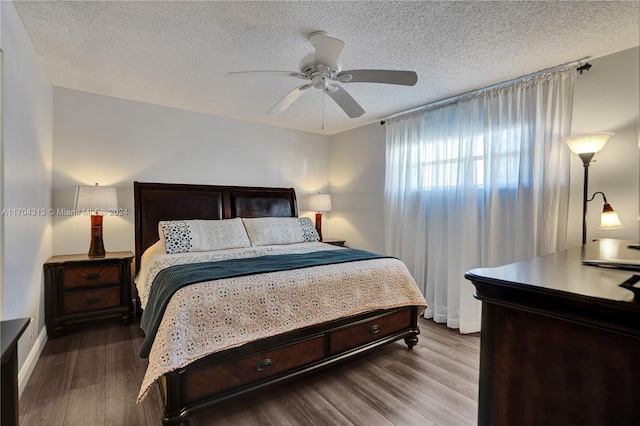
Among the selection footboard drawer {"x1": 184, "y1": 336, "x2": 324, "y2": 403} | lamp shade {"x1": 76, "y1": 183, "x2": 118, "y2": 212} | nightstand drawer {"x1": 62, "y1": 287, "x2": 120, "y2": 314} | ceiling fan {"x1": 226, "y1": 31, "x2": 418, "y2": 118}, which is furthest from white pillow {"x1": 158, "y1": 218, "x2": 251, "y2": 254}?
ceiling fan {"x1": 226, "y1": 31, "x2": 418, "y2": 118}

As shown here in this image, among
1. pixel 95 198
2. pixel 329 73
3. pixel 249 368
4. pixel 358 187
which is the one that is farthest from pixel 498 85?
pixel 95 198

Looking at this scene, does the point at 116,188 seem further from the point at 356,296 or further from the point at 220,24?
the point at 356,296

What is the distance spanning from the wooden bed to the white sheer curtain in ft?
3.22

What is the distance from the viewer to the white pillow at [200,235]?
124 inches

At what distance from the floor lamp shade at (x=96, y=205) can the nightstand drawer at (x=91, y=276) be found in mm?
214

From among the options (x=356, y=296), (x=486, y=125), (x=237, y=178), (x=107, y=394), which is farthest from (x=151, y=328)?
(x=486, y=125)

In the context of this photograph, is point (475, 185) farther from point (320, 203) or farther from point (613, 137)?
point (320, 203)

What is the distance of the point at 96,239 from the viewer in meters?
3.24

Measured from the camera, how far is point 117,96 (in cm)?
351

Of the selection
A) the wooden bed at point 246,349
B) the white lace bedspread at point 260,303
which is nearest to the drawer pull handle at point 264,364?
the wooden bed at point 246,349

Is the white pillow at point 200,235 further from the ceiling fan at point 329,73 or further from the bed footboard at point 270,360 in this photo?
the ceiling fan at point 329,73

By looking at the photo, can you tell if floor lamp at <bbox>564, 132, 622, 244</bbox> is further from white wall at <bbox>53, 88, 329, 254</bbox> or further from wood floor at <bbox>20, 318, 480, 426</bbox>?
white wall at <bbox>53, 88, 329, 254</bbox>

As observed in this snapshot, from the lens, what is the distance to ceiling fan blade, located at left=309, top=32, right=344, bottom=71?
5.94ft

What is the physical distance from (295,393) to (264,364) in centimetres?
35
